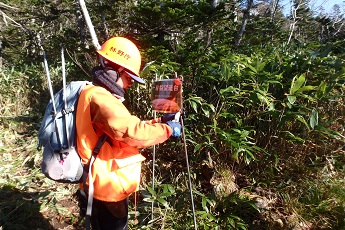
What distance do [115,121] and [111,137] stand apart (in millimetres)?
170

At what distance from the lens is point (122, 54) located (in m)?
1.88

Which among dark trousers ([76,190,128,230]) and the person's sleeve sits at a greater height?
the person's sleeve

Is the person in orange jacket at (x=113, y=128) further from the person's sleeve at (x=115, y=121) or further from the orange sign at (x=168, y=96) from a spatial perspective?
the orange sign at (x=168, y=96)

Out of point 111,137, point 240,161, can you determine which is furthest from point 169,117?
point 240,161

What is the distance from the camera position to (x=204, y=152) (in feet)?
12.0

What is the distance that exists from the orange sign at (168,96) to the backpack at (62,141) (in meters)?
0.75

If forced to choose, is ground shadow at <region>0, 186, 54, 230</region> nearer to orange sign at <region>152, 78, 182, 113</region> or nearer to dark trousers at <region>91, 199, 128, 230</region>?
dark trousers at <region>91, 199, 128, 230</region>

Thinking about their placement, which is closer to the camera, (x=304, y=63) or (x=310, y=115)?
(x=310, y=115)

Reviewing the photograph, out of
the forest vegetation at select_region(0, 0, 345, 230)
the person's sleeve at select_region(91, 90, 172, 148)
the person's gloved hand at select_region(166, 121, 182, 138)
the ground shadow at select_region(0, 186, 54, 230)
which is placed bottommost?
the ground shadow at select_region(0, 186, 54, 230)

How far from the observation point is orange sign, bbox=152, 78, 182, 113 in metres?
2.24

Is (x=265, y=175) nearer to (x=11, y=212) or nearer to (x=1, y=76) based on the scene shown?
(x=11, y=212)

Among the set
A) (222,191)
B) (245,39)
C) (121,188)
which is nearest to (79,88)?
(121,188)

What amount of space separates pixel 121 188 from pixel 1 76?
7.10 meters

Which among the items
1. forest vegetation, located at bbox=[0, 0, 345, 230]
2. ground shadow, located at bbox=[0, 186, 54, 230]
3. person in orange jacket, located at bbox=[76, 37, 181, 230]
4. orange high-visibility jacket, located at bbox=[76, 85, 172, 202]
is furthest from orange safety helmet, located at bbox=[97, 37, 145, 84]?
ground shadow, located at bbox=[0, 186, 54, 230]
